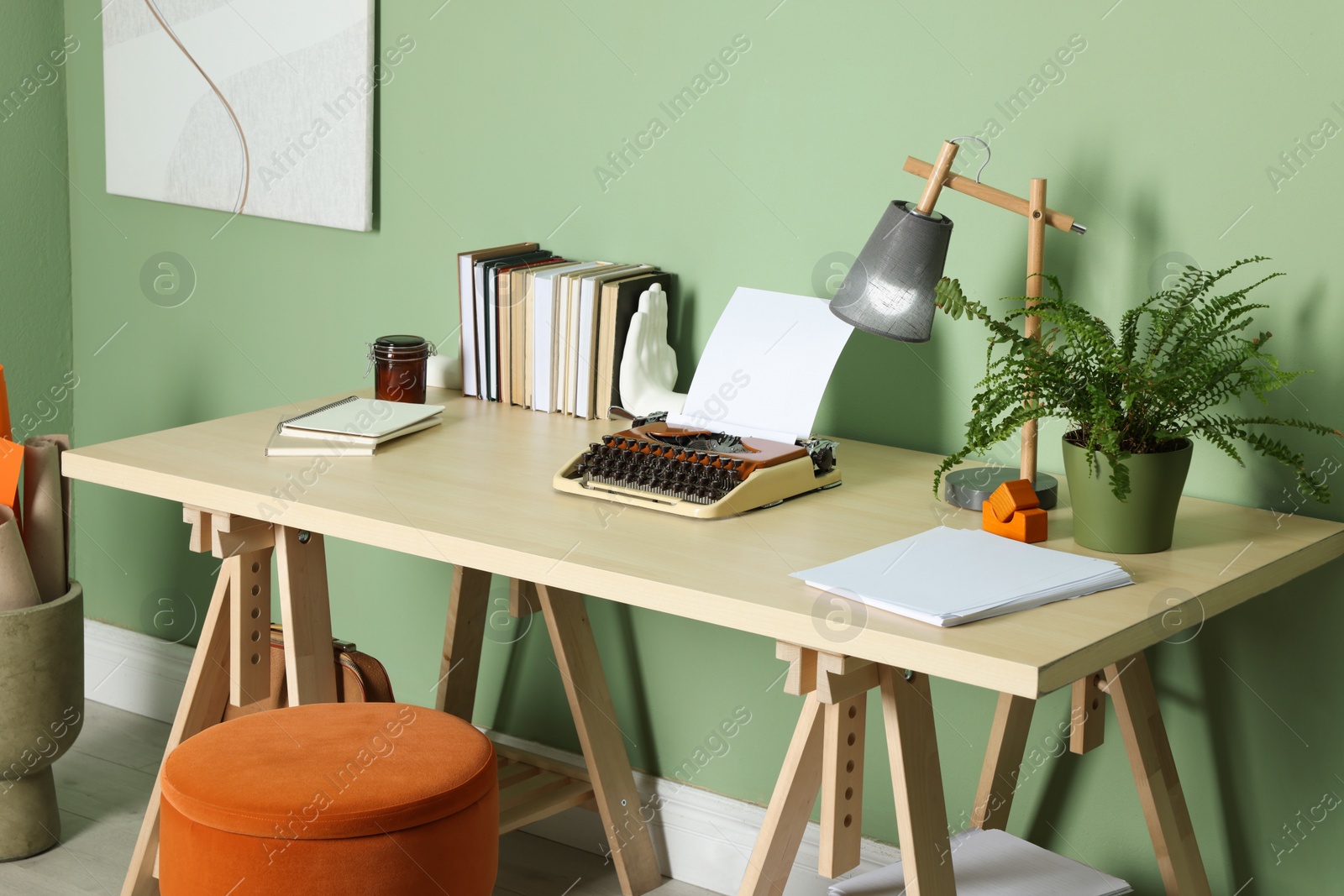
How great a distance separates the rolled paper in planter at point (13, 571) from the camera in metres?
2.32

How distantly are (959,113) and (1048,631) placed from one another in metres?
0.93

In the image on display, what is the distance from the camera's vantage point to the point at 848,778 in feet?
5.04

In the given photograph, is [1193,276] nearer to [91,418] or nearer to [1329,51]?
[1329,51]

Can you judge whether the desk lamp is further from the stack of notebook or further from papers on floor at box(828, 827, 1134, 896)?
the stack of notebook

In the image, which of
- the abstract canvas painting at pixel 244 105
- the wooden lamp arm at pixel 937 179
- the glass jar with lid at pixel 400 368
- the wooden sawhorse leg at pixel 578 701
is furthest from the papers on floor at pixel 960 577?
the abstract canvas painting at pixel 244 105

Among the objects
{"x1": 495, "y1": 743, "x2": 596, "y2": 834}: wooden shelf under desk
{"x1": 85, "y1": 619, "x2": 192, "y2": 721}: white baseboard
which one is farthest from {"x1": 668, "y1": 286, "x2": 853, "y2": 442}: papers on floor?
{"x1": 85, "y1": 619, "x2": 192, "y2": 721}: white baseboard

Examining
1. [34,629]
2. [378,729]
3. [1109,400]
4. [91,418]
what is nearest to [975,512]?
[1109,400]

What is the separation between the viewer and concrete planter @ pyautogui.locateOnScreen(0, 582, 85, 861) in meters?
2.35

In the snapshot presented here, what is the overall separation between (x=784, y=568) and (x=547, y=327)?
0.82m

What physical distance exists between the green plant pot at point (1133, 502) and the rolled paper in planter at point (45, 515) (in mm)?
1740

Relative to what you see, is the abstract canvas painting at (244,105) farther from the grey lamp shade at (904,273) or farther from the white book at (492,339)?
the grey lamp shade at (904,273)

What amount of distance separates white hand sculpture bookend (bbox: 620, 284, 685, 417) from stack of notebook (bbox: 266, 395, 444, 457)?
11.6 inches

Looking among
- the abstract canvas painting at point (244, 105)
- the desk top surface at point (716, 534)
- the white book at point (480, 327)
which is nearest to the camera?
the desk top surface at point (716, 534)

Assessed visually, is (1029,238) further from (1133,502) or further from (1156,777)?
(1156,777)
